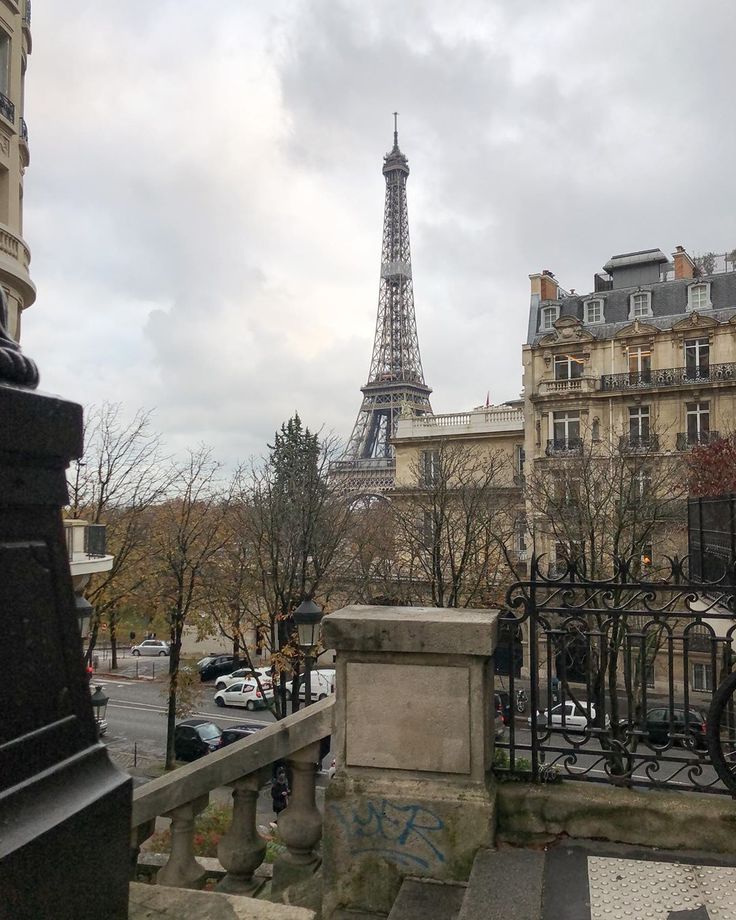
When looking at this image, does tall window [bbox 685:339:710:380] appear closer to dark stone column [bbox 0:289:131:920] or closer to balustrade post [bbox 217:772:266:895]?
balustrade post [bbox 217:772:266:895]

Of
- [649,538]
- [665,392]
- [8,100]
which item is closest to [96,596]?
[8,100]

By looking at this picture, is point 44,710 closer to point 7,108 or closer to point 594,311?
point 7,108

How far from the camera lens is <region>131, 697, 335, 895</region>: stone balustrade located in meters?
4.07

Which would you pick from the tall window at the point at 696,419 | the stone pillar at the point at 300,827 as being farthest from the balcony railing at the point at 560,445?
the stone pillar at the point at 300,827

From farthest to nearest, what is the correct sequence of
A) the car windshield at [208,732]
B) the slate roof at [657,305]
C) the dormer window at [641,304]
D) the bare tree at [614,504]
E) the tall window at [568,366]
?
the dormer window at [641,304]
the tall window at [568,366]
the slate roof at [657,305]
the car windshield at [208,732]
the bare tree at [614,504]

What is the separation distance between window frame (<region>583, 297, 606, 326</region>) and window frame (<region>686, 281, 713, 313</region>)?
13.1 feet

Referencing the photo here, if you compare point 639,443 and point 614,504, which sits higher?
point 639,443

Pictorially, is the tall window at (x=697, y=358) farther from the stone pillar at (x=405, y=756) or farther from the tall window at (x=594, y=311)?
the stone pillar at (x=405, y=756)

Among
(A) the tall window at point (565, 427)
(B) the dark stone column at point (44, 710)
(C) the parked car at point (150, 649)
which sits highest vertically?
(A) the tall window at point (565, 427)

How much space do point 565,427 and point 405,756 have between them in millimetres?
30504

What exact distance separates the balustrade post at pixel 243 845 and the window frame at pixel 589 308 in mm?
34853

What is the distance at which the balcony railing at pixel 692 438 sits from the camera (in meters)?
28.1

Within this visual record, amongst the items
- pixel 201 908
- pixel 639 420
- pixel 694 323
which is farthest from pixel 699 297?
pixel 201 908

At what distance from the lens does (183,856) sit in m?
4.13
